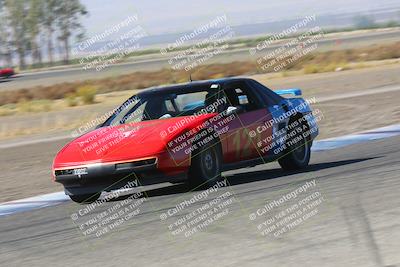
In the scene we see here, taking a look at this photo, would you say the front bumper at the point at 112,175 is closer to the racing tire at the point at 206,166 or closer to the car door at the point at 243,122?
the racing tire at the point at 206,166

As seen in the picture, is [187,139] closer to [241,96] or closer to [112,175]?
[112,175]

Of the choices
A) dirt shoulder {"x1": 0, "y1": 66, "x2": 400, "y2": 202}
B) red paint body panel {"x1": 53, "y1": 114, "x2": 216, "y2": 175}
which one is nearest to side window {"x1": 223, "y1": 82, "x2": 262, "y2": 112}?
red paint body panel {"x1": 53, "y1": 114, "x2": 216, "y2": 175}

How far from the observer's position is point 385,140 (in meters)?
14.2

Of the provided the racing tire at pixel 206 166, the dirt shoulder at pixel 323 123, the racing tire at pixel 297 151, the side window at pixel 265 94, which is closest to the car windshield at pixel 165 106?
the racing tire at pixel 206 166

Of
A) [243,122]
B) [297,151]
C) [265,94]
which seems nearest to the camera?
→ [243,122]

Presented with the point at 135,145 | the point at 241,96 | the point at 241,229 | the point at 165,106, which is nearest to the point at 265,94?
the point at 241,96

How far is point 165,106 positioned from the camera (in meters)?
10.7

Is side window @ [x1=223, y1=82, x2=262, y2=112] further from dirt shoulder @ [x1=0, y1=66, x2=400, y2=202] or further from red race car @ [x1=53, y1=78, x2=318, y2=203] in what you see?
dirt shoulder @ [x1=0, y1=66, x2=400, y2=202]

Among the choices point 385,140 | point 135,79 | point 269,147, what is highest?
point 269,147

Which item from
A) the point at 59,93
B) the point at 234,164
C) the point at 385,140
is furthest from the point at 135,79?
the point at 234,164

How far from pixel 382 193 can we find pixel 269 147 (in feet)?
8.27

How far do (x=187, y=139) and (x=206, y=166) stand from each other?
1.39ft

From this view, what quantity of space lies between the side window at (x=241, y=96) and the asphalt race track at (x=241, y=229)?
0.96 meters

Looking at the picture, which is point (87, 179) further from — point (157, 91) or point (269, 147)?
point (269, 147)
